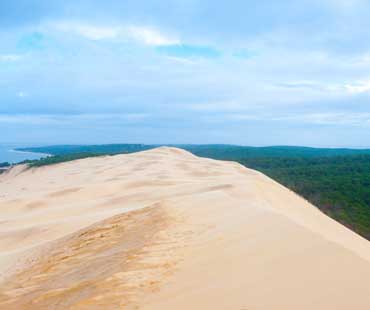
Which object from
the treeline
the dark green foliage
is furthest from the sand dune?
the dark green foliage

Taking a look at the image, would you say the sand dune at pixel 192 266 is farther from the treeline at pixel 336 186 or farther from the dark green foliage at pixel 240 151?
the dark green foliage at pixel 240 151

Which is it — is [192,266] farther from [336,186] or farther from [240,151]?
[240,151]

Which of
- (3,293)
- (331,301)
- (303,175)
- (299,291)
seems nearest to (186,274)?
(299,291)

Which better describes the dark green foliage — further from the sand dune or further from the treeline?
the sand dune

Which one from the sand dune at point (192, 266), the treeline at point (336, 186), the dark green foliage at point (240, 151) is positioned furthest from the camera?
the dark green foliage at point (240, 151)

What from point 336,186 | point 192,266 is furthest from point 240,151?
point 192,266

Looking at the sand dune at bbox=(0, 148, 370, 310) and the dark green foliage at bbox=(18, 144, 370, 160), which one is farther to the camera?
the dark green foliage at bbox=(18, 144, 370, 160)

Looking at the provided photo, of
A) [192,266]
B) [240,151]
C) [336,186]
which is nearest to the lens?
[192,266]

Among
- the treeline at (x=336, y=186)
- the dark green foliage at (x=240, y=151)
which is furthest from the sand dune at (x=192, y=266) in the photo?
the dark green foliage at (x=240, y=151)
